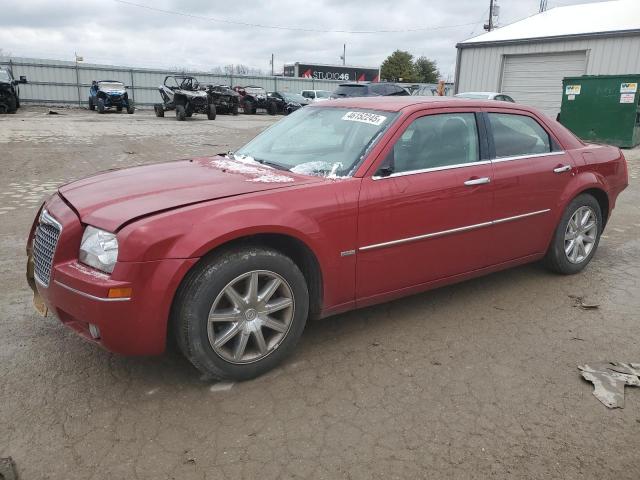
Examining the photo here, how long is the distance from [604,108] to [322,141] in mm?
13601

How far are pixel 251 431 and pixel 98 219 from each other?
4.32 ft

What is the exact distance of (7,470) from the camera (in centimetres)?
220

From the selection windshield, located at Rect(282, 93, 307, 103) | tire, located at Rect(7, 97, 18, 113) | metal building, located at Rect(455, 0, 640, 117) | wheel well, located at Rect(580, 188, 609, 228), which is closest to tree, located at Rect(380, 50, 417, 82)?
windshield, located at Rect(282, 93, 307, 103)

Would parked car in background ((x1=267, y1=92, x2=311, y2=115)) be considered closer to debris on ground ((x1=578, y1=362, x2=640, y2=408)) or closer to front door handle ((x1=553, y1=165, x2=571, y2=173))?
front door handle ((x1=553, y1=165, x2=571, y2=173))

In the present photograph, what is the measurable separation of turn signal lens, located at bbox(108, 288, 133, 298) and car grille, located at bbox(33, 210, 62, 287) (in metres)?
0.50

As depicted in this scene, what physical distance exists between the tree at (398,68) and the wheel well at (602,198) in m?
60.8

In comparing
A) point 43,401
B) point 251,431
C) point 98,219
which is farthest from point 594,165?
point 43,401

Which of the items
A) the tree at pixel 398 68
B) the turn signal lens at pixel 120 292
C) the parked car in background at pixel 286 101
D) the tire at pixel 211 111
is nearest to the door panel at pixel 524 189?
the turn signal lens at pixel 120 292

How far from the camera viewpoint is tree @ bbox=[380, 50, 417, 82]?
6297 cm

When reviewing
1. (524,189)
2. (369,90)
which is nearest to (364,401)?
(524,189)

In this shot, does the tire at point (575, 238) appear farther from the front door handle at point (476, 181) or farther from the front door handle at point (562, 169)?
the front door handle at point (476, 181)

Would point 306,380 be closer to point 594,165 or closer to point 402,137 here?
point 402,137

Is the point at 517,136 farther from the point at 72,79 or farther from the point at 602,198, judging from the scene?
the point at 72,79

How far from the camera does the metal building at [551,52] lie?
17812mm
